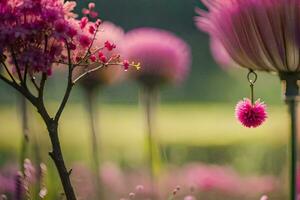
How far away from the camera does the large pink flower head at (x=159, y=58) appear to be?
2414 mm

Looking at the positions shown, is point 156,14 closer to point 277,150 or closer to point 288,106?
point 277,150

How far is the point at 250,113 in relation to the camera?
1405 millimetres

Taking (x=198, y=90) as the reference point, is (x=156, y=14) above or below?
above

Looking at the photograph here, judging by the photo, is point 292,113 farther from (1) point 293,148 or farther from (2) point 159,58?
(2) point 159,58

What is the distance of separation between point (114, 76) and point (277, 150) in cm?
121

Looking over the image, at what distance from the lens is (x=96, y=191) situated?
80.2 inches

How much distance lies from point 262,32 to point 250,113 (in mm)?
106

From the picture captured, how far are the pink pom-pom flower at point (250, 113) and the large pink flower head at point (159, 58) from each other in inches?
38.9

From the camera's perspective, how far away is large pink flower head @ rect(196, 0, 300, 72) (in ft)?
4.56

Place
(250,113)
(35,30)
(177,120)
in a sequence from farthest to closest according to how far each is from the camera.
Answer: (177,120) → (250,113) → (35,30)

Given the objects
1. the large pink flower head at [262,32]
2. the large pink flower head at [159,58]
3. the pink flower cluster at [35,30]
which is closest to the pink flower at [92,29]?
the pink flower cluster at [35,30]

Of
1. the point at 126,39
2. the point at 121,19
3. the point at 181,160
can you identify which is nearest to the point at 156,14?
the point at 121,19

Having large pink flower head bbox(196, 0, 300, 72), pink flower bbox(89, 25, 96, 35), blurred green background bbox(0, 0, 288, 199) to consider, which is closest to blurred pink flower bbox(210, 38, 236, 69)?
blurred green background bbox(0, 0, 288, 199)

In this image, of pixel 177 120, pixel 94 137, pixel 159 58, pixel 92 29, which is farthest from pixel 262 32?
pixel 177 120
